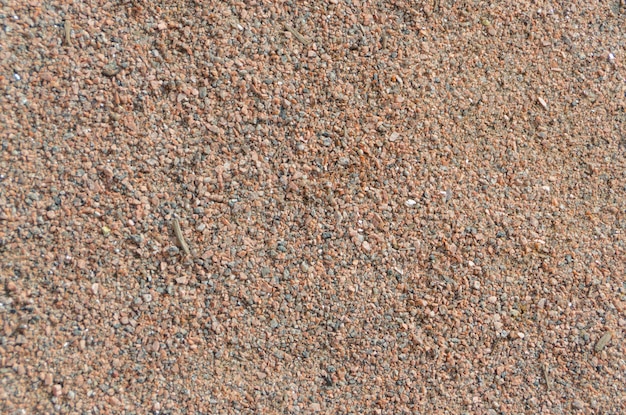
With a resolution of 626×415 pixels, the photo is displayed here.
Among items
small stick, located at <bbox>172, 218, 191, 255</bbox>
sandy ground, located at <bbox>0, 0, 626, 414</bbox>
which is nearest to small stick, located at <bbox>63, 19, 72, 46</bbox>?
sandy ground, located at <bbox>0, 0, 626, 414</bbox>

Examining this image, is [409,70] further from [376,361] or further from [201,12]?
[376,361]

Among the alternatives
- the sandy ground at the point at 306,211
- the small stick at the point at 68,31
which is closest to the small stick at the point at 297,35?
the sandy ground at the point at 306,211

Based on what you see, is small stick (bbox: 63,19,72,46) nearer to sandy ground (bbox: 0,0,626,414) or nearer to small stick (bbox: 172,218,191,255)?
sandy ground (bbox: 0,0,626,414)

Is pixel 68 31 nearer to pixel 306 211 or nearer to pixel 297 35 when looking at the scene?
pixel 297 35

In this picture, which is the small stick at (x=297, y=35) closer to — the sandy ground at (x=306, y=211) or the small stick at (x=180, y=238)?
the sandy ground at (x=306, y=211)

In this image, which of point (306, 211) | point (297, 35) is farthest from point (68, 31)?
point (306, 211)

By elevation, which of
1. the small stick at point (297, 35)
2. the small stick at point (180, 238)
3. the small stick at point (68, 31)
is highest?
→ the small stick at point (297, 35)

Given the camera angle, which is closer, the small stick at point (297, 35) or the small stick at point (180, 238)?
the small stick at point (180, 238)

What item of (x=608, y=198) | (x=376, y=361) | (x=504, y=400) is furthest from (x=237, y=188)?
(x=608, y=198)
